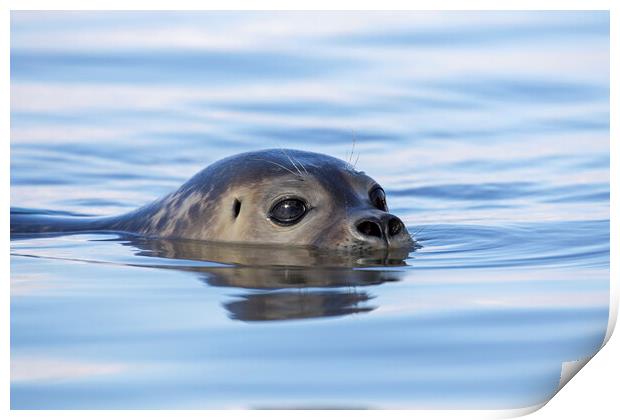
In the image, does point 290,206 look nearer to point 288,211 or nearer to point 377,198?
point 288,211

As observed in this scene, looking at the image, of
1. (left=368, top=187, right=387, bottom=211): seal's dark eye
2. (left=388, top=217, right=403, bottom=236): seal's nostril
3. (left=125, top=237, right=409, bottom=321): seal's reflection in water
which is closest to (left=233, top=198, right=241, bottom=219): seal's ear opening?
(left=125, top=237, right=409, bottom=321): seal's reflection in water

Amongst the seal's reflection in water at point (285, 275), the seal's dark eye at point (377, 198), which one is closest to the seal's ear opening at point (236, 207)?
the seal's reflection in water at point (285, 275)

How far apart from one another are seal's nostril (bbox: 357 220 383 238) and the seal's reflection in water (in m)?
0.10

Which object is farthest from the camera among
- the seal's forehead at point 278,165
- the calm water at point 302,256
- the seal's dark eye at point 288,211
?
the seal's forehead at point 278,165

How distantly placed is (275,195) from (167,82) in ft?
26.7

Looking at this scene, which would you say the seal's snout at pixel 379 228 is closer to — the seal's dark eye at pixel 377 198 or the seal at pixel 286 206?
the seal at pixel 286 206

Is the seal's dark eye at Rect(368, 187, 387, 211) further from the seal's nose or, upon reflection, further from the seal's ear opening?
the seal's ear opening

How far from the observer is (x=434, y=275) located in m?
5.45

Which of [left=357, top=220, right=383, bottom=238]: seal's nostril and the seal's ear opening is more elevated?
the seal's ear opening

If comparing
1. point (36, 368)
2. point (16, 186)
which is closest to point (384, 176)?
point (16, 186)

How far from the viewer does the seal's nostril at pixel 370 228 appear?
5.92 meters

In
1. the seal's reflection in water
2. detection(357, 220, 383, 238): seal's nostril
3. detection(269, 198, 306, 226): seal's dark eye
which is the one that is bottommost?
the seal's reflection in water

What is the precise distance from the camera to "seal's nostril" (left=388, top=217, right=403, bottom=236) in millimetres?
5953

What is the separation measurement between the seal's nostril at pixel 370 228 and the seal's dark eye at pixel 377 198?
1.48 feet
